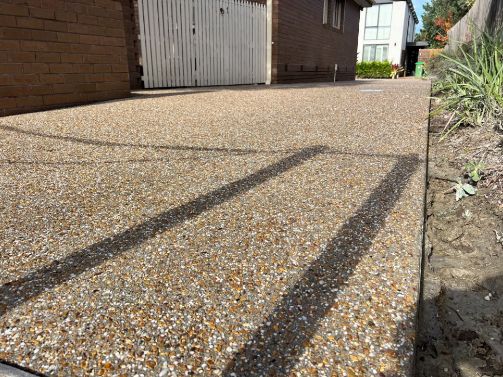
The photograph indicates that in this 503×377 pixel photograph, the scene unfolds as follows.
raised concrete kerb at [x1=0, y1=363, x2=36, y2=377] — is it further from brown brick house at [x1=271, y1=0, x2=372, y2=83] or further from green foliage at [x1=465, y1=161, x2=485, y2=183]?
brown brick house at [x1=271, y1=0, x2=372, y2=83]

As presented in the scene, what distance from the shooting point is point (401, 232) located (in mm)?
1824

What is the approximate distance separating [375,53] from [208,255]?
31.9 meters

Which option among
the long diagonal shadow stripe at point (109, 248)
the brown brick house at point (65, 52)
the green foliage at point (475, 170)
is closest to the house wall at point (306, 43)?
the brown brick house at point (65, 52)

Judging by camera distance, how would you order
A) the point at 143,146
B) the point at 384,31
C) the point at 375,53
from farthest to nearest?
the point at 375,53
the point at 384,31
the point at 143,146

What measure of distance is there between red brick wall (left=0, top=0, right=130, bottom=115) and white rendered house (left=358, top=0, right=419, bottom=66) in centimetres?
2773

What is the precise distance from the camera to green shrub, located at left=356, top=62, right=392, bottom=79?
84.0 ft

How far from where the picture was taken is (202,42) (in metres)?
8.43

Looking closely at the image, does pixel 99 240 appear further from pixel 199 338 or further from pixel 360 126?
pixel 360 126

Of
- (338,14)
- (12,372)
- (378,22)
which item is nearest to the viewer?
(12,372)

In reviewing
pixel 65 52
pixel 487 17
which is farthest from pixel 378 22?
pixel 65 52

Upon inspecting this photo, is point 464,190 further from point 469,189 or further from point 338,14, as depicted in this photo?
point 338,14

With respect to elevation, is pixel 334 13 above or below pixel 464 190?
above

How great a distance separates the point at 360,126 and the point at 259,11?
6891 mm

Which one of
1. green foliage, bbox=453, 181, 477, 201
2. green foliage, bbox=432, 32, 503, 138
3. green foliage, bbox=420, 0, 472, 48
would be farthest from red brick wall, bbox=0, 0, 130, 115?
green foliage, bbox=420, 0, 472, 48
